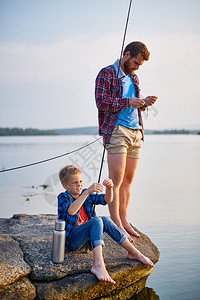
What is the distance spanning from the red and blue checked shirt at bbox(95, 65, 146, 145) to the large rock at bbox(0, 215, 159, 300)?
99 centimetres

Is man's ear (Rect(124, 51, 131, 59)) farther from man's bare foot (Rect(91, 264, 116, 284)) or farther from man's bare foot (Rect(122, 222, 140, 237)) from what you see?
man's bare foot (Rect(91, 264, 116, 284))

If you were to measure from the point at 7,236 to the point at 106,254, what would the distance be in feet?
2.71

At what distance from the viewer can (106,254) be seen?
3289 mm

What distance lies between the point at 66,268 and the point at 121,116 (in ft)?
4.75

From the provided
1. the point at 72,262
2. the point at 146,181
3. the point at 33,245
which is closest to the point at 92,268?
the point at 72,262

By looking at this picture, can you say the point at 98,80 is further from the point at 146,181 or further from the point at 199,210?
the point at 146,181

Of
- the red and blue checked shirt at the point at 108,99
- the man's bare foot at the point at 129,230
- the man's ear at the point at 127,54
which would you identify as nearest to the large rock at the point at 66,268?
the man's bare foot at the point at 129,230

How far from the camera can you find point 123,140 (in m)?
3.68

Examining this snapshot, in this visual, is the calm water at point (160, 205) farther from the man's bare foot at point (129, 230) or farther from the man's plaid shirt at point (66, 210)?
the man's plaid shirt at point (66, 210)

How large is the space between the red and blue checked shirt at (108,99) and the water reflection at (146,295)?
1.30 meters

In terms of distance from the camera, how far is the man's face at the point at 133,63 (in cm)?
364

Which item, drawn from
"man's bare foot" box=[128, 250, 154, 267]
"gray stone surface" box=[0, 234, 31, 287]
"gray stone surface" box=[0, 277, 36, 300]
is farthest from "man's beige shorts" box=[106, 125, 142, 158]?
"gray stone surface" box=[0, 277, 36, 300]

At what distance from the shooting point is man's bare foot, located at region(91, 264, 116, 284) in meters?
A: 2.87

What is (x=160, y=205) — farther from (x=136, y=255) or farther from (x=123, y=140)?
(x=136, y=255)
